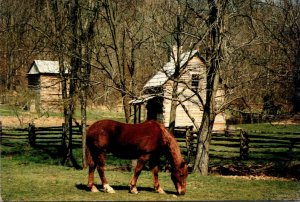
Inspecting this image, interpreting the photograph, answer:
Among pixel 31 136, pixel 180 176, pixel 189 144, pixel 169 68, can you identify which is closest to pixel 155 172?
pixel 180 176

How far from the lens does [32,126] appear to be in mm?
24875

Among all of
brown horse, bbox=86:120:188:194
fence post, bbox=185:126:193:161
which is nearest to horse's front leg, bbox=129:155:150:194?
brown horse, bbox=86:120:188:194

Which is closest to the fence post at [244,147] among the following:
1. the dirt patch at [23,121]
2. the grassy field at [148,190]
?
the grassy field at [148,190]

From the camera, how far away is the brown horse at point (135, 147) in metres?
8.55

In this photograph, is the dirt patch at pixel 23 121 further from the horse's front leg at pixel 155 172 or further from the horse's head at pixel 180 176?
the horse's head at pixel 180 176

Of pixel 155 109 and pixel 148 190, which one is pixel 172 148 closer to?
pixel 148 190

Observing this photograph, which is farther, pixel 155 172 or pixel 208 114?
pixel 208 114

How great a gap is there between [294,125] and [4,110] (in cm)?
3051

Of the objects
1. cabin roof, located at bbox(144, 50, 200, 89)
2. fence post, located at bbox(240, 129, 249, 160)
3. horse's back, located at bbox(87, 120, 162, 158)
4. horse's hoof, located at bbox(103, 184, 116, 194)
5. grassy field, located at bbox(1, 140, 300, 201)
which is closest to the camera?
grassy field, located at bbox(1, 140, 300, 201)

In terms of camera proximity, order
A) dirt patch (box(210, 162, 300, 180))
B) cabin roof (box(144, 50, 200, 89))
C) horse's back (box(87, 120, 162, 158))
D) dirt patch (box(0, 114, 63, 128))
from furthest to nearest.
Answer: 1. dirt patch (box(0, 114, 63, 128))
2. dirt patch (box(210, 162, 300, 180))
3. cabin roof (box(144, 50, 200, 89))
4. horse's back (box(87, 120, 162, 158))

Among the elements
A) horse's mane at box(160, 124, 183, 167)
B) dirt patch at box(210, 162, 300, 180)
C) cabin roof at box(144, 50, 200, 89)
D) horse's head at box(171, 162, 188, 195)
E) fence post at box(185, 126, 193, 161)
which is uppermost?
cabin roof at box(144, 50, 200, 89)

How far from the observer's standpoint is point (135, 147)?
8641 millimetres

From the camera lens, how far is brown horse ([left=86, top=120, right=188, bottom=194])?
8555 millimetres

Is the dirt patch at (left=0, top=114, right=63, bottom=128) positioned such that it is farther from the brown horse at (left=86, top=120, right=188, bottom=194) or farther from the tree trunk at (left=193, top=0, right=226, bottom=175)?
the brown horse at (left=86, top=120, right=188, bottom=194)
